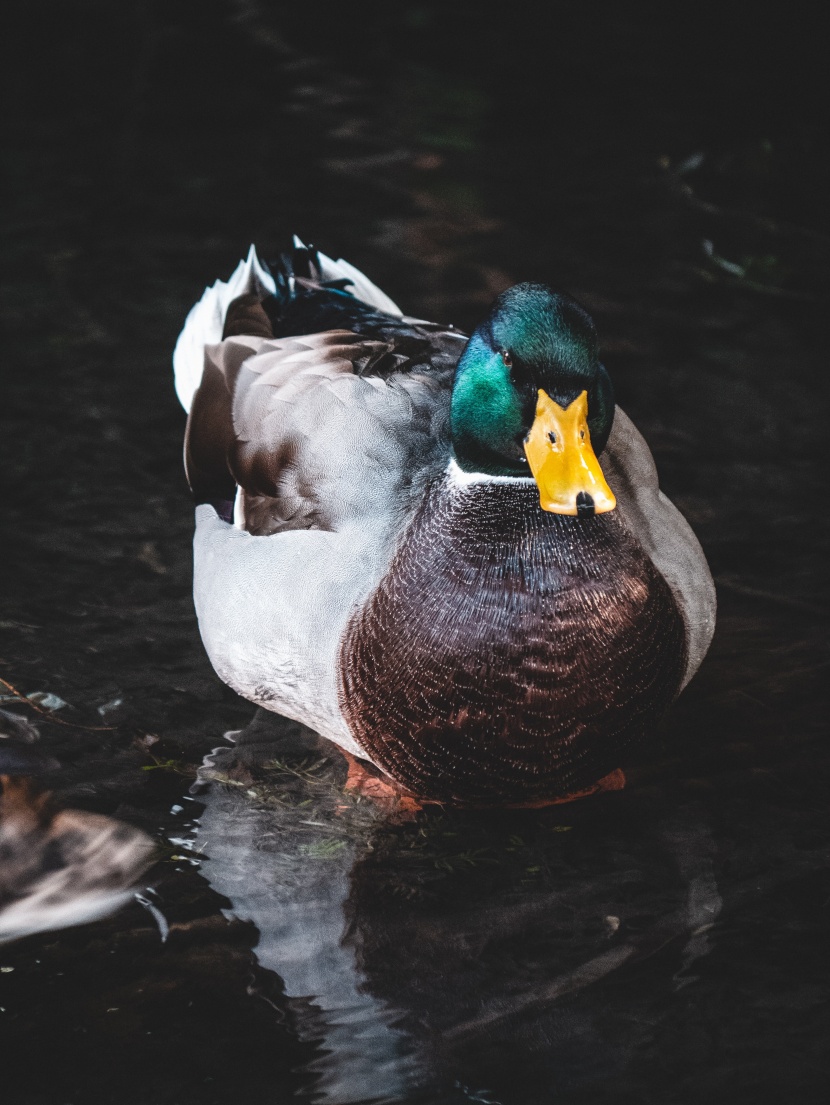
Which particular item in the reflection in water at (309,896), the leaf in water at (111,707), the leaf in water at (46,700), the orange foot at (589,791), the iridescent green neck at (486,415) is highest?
the iridescent green neck at (486,415)

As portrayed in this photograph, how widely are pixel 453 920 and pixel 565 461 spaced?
1.10 m

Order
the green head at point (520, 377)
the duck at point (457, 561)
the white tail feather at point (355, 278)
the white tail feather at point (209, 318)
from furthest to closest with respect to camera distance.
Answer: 1. the white tail feather at point (355, 278)
2. the white tail feather at point (209, 318)
3. the duck at point (457, 561)
4. the green head at point (520, 377)

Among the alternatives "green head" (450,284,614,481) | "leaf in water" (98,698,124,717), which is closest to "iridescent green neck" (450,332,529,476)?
"green head" (450,284,614,481)

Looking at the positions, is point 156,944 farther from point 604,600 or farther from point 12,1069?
point 604,600

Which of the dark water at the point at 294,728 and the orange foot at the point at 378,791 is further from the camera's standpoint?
the orange foot at the point at 378,791

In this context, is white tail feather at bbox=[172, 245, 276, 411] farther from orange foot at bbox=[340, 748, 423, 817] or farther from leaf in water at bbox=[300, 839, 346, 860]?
leaf in water at bbox=[300, 839, 346, 860]

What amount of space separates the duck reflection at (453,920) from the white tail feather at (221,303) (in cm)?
131

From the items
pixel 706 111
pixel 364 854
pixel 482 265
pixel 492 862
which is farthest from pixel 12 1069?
pixel 706 111

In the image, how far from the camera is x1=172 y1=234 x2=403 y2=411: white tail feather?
14.7 ft

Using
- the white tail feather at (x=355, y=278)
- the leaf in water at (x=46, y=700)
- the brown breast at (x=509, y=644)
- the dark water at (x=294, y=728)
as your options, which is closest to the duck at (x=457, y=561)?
the brown breast at (x=509, y=644)

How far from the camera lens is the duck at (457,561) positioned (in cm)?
306

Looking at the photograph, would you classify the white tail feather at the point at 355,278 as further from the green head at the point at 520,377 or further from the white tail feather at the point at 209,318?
the green head at the point at 520,377

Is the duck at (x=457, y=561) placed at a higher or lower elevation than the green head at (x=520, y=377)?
lower

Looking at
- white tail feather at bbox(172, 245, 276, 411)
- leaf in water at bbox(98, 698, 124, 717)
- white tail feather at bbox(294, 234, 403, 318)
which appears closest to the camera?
leaf in water at bbox(98, 698, 124, 717)
